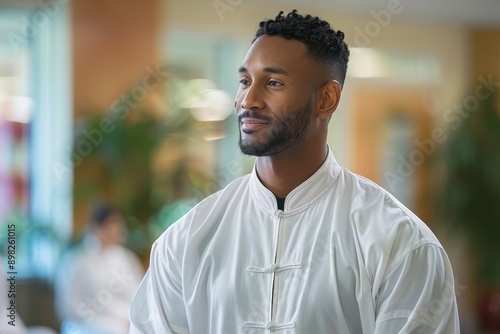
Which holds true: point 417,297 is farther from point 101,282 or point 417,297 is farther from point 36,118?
point 36,118

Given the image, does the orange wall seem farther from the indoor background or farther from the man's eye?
the man's eye

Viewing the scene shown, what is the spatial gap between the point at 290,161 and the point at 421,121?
6.39 m

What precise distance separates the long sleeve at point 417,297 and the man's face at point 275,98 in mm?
331

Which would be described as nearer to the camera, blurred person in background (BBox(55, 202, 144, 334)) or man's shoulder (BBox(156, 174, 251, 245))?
man's shoulder (BBox(156, 174, 251, 245))

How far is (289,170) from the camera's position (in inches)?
69.9

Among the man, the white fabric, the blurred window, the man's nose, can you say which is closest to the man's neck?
the man

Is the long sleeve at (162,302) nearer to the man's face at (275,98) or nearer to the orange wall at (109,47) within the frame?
the man's face at (275,98)

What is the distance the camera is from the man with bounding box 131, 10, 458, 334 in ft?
5.21

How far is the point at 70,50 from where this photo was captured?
5.98 metres

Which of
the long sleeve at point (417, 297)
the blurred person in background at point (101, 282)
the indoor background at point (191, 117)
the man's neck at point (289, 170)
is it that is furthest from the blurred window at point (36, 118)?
the long sleeve at point (417, 297)

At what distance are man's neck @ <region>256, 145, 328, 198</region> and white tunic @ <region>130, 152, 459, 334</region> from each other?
2cm

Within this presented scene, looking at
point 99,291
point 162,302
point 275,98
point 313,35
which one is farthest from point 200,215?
point 99,291

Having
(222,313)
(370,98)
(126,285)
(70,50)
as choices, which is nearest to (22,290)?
(126,285)

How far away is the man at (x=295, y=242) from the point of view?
1.59 metres
